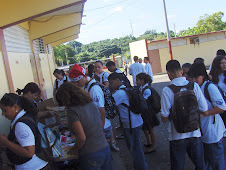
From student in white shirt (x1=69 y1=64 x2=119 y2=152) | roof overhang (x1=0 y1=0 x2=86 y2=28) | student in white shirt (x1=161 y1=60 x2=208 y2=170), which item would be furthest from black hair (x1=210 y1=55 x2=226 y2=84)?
roof overhang (x1=0 y1=0 x2=86 y2=28)

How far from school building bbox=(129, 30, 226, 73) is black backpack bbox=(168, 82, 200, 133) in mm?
20477

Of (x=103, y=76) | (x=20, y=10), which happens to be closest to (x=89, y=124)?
(x=20, y=10)

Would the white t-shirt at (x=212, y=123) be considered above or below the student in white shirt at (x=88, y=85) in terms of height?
below

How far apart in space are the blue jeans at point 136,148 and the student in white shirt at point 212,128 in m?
0.95

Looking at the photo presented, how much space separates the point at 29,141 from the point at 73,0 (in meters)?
3.53

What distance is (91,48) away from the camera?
107m

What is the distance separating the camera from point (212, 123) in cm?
287

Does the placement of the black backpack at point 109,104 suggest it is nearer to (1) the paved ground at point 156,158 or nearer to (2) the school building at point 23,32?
(1) the paved ground at point 156,158

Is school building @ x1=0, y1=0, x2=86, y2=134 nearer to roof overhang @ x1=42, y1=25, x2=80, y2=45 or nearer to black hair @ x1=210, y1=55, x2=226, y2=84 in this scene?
roof overhang @ x1=42, y1=25, x2=80, y2=45

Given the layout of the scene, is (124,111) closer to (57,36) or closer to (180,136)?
(180,136)

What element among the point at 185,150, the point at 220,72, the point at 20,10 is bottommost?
the point at 185,150

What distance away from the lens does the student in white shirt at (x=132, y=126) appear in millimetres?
3461

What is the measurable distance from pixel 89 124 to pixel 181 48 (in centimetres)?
2430

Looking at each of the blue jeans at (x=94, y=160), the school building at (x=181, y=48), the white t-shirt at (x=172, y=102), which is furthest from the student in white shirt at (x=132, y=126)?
the school building at (x=181, y=48)
